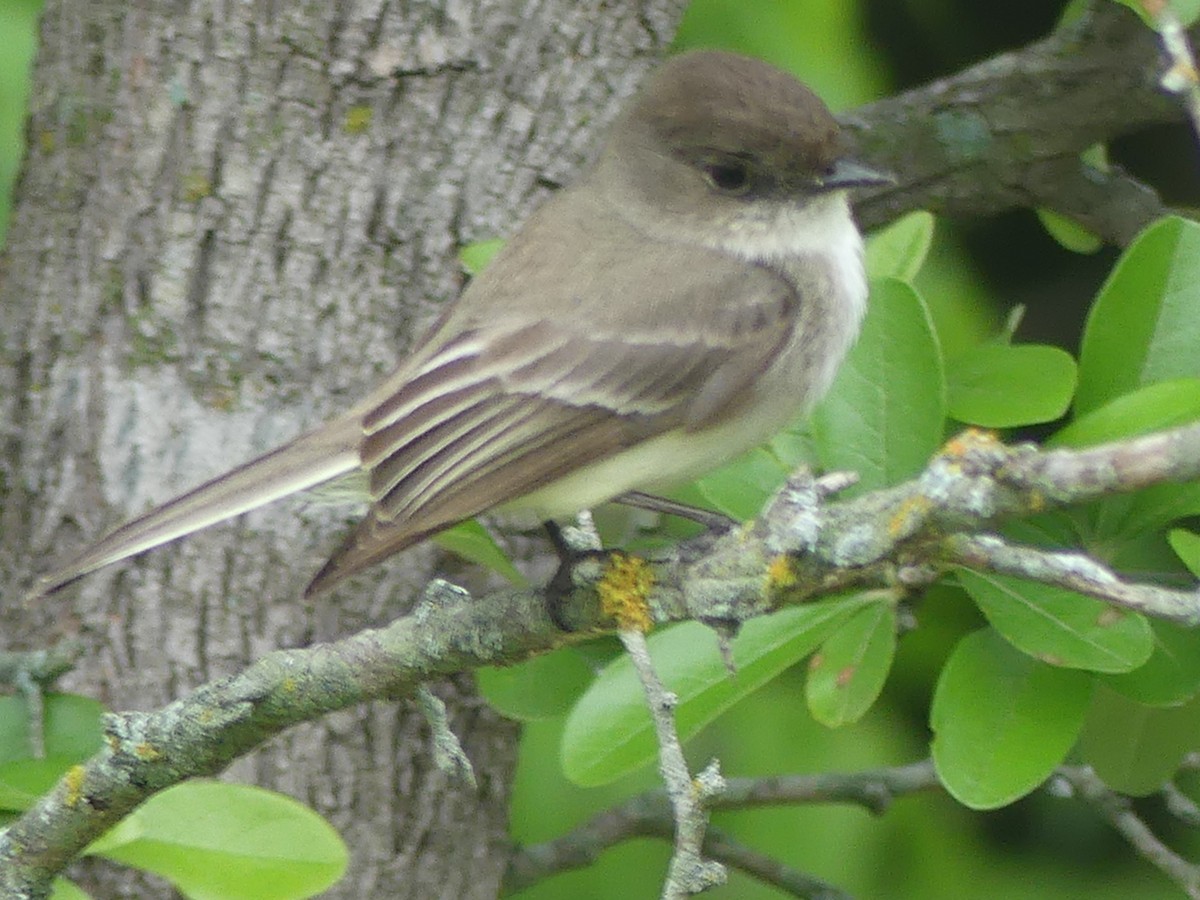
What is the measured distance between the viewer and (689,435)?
2.34 meters

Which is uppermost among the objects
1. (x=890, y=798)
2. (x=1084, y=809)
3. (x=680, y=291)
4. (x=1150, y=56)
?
(x=1150, y=56)

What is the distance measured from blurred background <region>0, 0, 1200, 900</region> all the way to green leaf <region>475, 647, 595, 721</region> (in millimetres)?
861

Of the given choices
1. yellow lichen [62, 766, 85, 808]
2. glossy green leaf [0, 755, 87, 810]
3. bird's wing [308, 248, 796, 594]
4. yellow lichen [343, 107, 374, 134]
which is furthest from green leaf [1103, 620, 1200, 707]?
yellow lichen [343, 107, 374, 134]

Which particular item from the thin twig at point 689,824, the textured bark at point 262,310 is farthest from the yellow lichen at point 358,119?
the thin twig at point 689,824

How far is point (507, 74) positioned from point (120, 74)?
0.71 meters

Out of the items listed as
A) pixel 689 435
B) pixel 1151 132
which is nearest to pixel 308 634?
pixel 689 435

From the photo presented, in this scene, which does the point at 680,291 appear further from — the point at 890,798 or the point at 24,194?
the point at 24,194

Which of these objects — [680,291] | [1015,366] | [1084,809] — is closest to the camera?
[1015,366]

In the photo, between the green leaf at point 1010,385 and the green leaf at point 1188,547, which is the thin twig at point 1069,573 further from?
the green leaf at point 1010,385

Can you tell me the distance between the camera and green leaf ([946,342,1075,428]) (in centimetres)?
215

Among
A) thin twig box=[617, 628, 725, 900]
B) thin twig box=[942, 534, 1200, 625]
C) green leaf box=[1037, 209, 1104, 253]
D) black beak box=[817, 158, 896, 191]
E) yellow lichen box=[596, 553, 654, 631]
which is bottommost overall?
yellow lichen box=[596, 553, 654, 631]

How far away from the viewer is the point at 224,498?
7.57ft

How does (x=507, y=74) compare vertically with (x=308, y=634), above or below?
above

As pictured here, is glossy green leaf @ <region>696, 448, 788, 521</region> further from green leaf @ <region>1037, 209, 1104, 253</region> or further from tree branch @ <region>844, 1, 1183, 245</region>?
green leaf @ <region>1037, 209, 1104, 253</region>
